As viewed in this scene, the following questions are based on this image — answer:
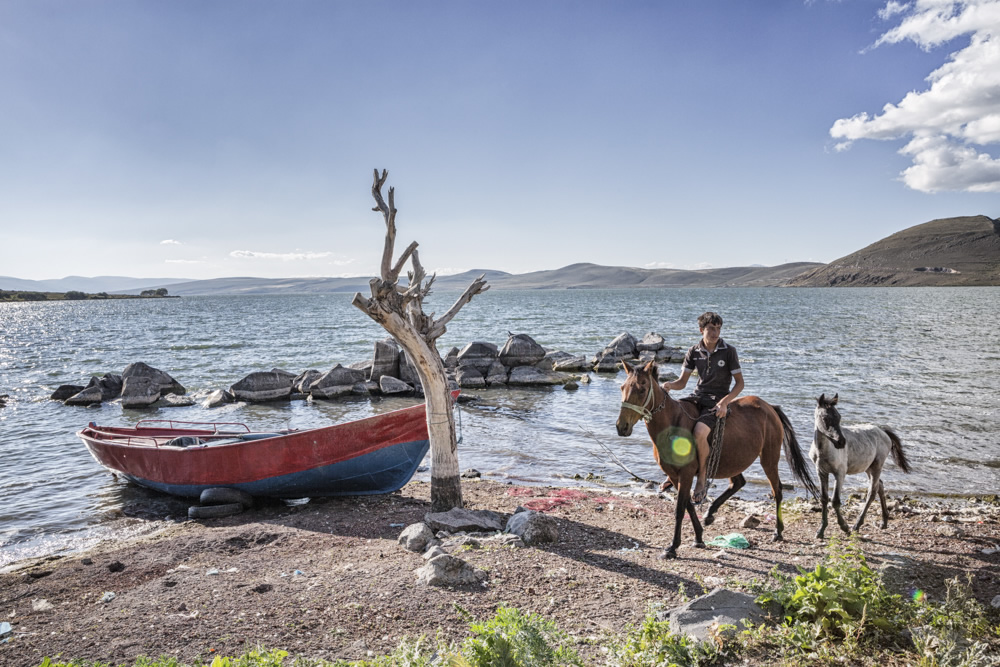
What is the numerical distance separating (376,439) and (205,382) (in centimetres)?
2302

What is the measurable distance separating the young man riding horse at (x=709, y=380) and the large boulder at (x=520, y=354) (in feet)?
66.2

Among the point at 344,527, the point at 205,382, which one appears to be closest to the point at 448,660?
the point at 344,527

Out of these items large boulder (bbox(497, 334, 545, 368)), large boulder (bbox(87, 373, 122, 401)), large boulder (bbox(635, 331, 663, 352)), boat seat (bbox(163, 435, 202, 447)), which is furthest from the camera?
large boulder (bbox(635, 331, 663, 352))

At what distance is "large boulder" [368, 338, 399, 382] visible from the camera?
86.8ft

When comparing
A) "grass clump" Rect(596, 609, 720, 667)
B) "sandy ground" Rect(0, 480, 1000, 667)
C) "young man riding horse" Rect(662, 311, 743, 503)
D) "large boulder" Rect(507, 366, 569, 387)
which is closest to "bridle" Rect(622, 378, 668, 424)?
"young man riding horse" Rect(662, 311, 743, 503)

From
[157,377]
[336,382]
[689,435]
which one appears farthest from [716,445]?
[157,377]

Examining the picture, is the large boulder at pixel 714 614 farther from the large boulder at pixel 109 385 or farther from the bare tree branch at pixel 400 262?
the large boulder at pixel 109 385

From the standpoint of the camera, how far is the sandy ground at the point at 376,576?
17.7 ft

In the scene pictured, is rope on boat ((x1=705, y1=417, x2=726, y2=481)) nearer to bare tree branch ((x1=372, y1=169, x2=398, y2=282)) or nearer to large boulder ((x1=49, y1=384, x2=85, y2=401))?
bare tree branch ((x1=372, y1=169, x2=398, y2=282))

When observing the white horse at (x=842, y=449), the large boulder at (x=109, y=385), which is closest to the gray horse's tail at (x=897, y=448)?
the white horse at (x=842, y=449)

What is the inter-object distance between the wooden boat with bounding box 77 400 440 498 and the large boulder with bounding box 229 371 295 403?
12.8m

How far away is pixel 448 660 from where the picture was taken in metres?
3.88

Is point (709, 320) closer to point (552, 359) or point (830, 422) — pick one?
point (830, 422)

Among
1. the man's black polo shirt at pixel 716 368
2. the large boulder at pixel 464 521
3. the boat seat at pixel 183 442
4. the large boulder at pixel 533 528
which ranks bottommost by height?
the large boulder at pixel 464 521
